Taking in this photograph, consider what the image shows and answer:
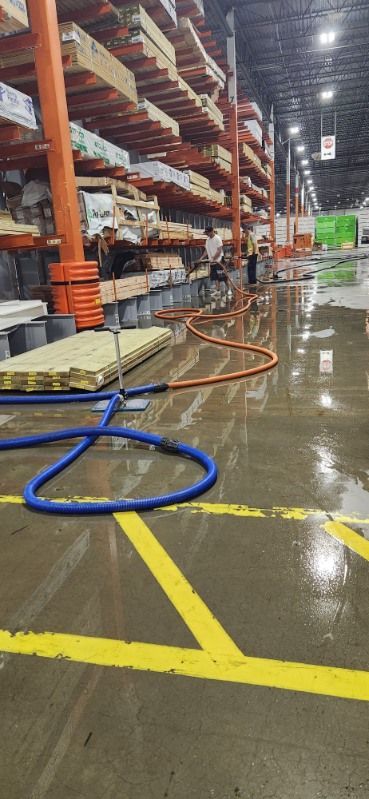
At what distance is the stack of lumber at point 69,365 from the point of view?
4.81 meters

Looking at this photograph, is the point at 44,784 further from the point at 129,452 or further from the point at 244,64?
the point at 244,64

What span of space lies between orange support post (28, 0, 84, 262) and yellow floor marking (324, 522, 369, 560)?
20.1 ft

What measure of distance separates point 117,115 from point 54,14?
3.34 meters

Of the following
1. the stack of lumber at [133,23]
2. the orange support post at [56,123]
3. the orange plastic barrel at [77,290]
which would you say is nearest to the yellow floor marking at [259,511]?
the orange plastic barrel at [77,290]

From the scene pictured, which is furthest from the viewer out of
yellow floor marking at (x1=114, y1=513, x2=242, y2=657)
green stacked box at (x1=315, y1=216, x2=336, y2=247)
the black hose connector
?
green stacked box at (x1=315, y1=216, x2=336, y2=247)

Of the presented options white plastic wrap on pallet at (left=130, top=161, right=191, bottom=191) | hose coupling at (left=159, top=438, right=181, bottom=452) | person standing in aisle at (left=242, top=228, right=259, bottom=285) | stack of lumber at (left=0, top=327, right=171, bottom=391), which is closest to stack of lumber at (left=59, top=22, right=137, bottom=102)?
white plastic wrap on pallet at (left=130, top=161, right=191, bottom=191)

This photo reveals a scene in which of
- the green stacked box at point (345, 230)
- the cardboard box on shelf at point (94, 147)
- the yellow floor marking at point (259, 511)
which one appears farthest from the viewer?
the green stacked box at point (345, 230)

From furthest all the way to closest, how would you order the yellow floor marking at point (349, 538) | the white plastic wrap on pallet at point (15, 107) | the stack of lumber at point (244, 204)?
1. the stack of lumber at point (244, 204)
2. the white plastic wrap on pallet at point (15, 107)
3. the yellow floor marking at point (349, 538)

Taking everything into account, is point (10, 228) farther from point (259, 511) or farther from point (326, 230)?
point (326, 230)

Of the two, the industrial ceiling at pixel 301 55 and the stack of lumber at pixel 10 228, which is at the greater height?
the industrial ceiling at pixel 301 55

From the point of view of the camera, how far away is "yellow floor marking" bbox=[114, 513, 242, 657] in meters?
1.72

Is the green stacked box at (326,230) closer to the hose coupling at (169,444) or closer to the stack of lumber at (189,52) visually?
the stack of lumber at (189,52)

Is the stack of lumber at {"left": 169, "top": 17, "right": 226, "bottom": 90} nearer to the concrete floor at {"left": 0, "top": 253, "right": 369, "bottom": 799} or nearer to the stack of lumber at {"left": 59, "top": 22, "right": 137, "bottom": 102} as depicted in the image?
the stack of lumber at {"left": 59, "top": 22, "right": 137, "bottom": 102}

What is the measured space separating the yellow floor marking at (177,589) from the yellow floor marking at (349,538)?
0.76 meters
